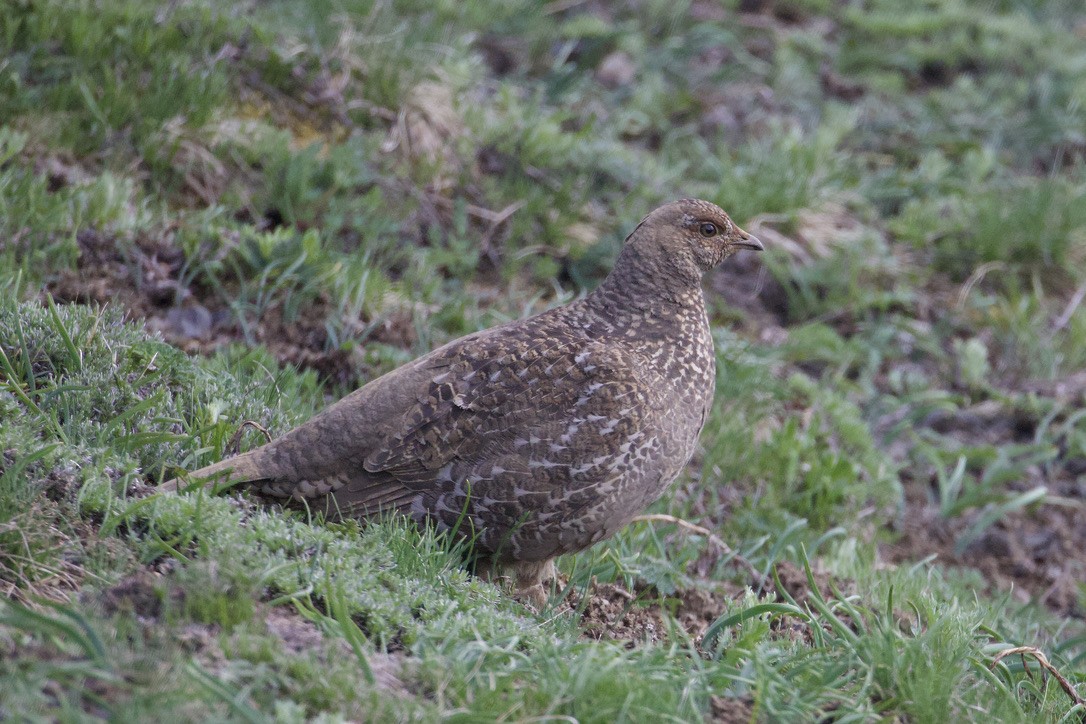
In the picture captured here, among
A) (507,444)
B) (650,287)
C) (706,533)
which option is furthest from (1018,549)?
(507,444)

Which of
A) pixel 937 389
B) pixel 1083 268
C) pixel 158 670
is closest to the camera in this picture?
pixel 158 670

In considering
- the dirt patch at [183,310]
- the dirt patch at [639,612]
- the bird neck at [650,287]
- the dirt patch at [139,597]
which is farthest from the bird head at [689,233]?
the dirt patch at [139,597]

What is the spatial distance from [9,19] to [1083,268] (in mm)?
7709

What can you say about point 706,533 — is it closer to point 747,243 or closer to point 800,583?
point 800,583

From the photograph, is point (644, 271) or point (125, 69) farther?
point (125, 69)

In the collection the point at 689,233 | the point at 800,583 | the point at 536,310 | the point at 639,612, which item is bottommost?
the point at 800,583

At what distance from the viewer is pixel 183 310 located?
618cm

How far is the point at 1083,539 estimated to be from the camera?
23.4ft

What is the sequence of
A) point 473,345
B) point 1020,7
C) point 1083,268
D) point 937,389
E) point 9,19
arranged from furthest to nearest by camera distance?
point 1020,7, point 1083,268, point 937,389, point 9,19, point 473,345

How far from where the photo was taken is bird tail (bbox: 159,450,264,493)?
4.11 meters

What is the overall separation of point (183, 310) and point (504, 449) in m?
2.52

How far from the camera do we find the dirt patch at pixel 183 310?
5.97m

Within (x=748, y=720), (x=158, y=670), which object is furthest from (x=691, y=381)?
(x=158, y=670)

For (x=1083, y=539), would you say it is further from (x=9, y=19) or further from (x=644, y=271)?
(x=9, y=19)
